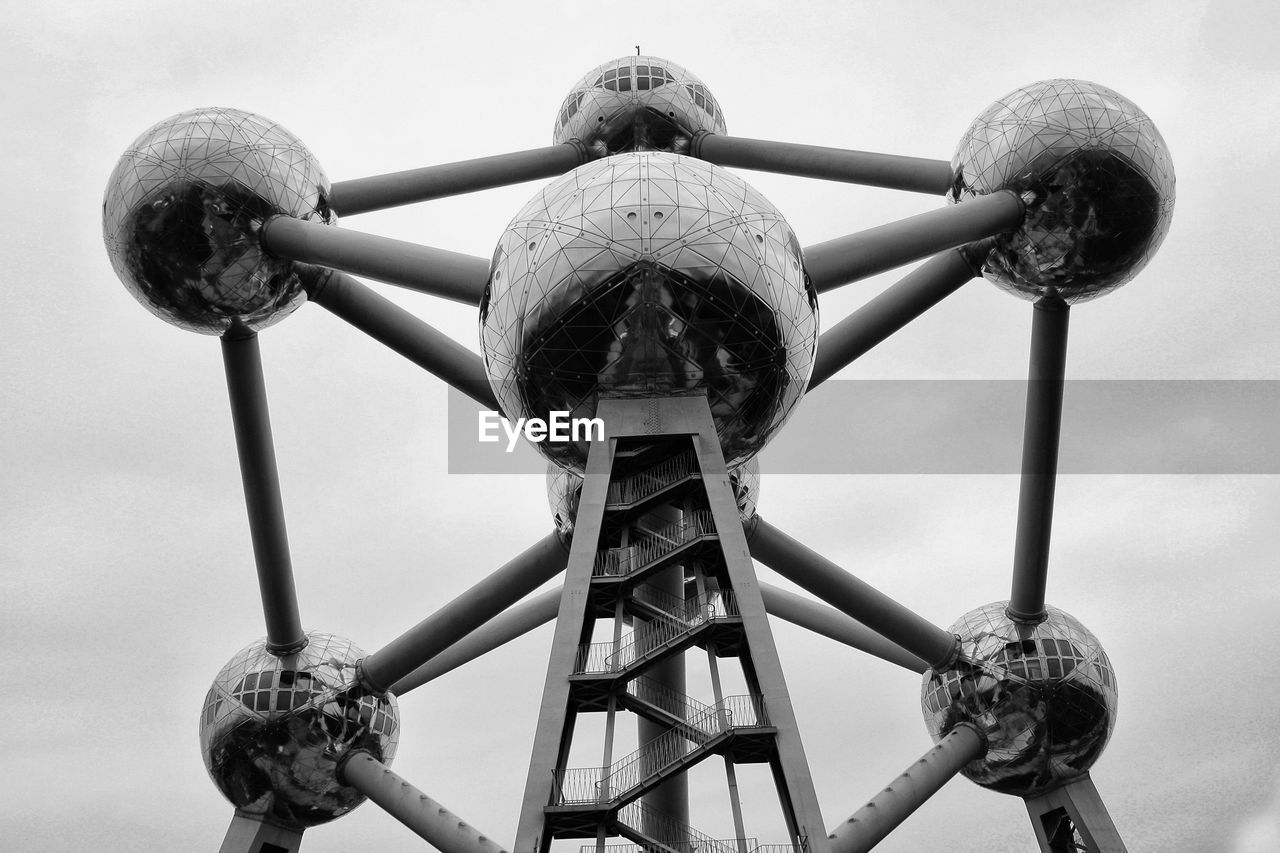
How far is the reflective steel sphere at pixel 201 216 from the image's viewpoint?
649 inches

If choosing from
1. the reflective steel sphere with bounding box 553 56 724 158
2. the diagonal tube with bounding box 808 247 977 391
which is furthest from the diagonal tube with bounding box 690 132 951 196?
the diagonal tube with bounding box 808 247 977 391

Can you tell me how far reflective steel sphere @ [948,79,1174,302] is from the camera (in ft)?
55.8

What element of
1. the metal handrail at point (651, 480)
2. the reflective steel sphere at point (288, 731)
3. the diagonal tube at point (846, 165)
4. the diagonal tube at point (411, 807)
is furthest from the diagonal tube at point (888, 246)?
the reflective steel sphere at point (288, 731)

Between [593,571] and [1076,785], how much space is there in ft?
32.9

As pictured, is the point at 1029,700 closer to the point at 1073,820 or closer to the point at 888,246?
the point at 1073,820

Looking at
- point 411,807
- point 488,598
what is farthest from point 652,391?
point 411,807

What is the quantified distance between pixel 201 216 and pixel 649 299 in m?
6.18

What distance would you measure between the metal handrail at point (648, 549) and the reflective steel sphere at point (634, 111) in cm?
783

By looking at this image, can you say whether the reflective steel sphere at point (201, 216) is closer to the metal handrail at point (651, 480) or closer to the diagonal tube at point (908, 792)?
the metal handrail at point (651, 480)

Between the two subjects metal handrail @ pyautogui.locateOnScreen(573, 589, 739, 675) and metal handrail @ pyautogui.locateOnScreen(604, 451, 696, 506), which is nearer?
metal handrail @ pyautogui.locateOnScreen(573, 589, 739, 675)

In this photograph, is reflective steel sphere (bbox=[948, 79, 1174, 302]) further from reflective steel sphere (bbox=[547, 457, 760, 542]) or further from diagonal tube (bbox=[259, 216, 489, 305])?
diagonal tube (bbox=[259, 216, 489, 305])

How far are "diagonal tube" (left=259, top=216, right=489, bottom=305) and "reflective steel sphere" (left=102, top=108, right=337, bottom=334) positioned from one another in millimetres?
796

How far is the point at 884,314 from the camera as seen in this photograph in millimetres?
17438

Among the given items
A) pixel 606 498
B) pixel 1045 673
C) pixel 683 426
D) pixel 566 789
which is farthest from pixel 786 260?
pixel 1045 673
